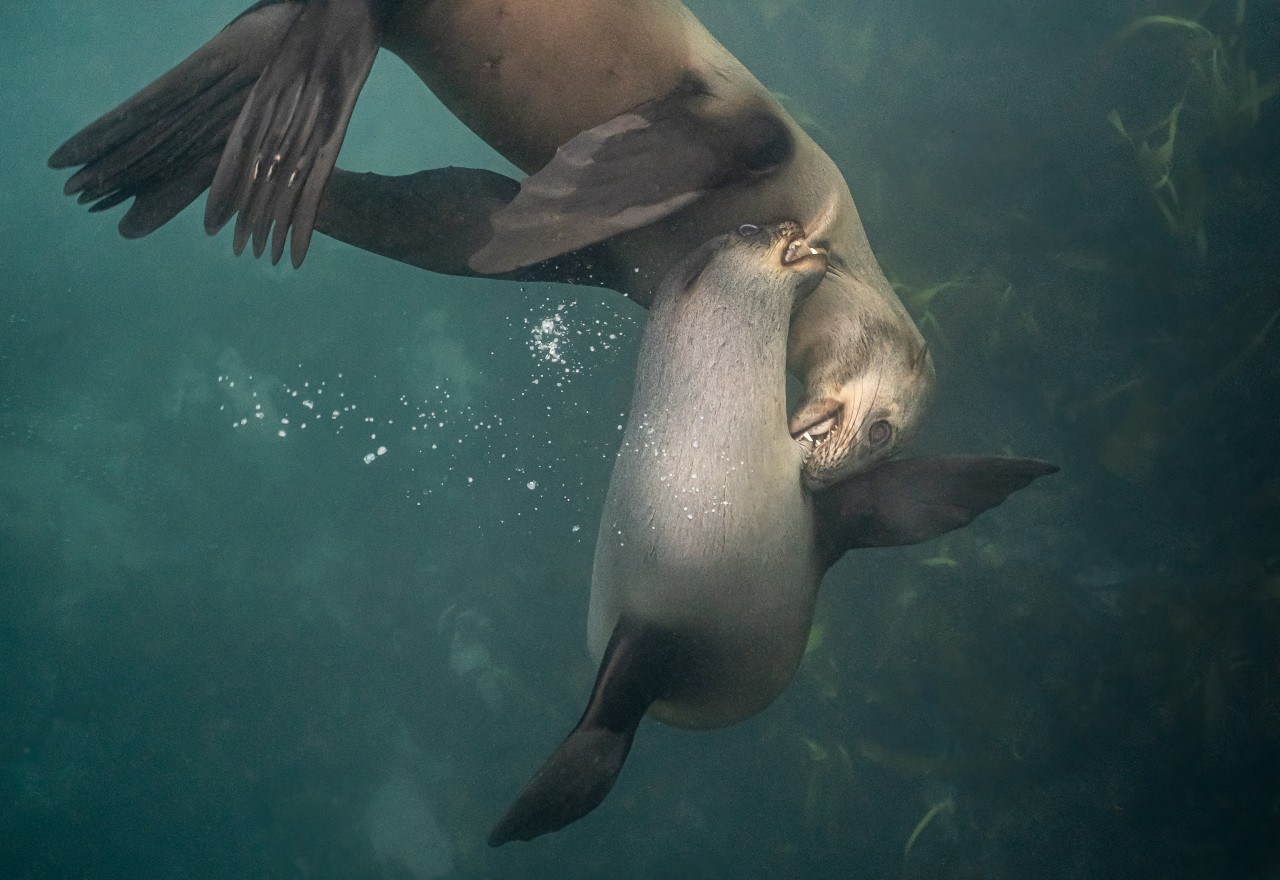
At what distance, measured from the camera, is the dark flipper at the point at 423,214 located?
6.79ft

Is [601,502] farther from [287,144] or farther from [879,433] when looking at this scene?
[287,144]

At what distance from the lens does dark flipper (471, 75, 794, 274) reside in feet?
5.49

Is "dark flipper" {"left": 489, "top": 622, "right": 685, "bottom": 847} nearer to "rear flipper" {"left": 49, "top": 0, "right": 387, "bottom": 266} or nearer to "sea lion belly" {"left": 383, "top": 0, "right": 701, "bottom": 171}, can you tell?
"rear flipper" {"left": 49, "top": 0, "right": 387, "bottom": 266}

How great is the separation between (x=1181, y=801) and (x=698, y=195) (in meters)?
3.38

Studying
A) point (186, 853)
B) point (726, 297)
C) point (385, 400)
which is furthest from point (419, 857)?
point (726, 297)

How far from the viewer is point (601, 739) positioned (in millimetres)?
1847

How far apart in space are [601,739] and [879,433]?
1.17m

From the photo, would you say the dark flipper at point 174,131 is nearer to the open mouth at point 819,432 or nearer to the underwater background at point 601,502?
the open mouth at point 819,432

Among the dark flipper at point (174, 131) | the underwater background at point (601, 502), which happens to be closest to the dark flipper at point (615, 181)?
the dark flipper at point (174, 131)

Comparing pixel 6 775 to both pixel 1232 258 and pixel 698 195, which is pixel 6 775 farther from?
pixel 1232 258

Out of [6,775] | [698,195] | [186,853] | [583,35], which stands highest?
[583,35]

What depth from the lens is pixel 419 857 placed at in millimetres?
6152

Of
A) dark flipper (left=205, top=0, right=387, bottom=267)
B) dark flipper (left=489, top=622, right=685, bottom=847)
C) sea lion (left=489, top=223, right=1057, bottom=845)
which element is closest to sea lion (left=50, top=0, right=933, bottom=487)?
dark flipper (left=205, top=0, right=387, bottom=267)

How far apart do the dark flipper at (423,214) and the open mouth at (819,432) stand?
0.80 meters
